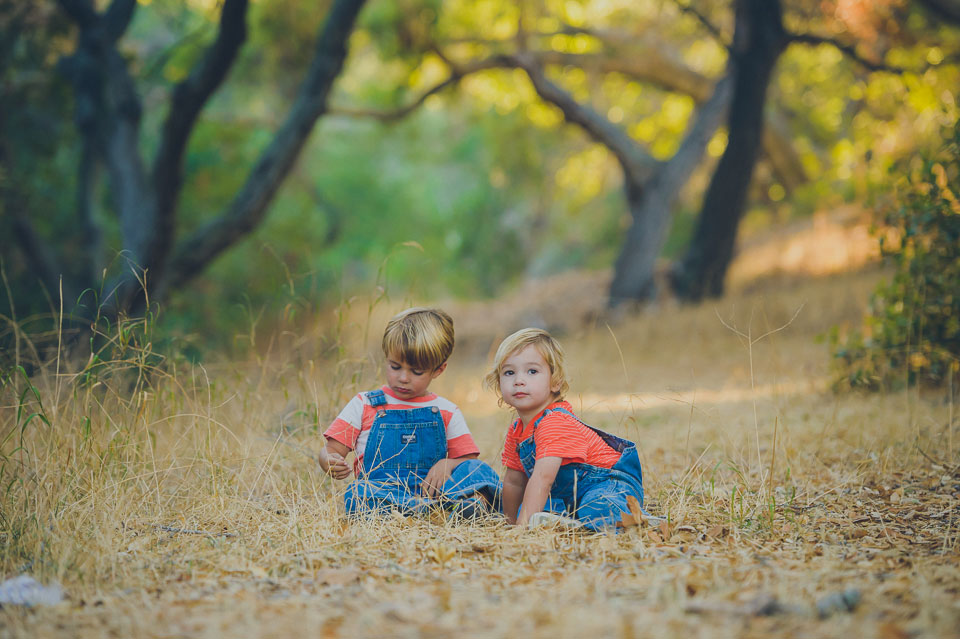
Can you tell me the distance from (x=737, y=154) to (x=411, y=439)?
8253 millimetres

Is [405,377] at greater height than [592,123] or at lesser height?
lesser

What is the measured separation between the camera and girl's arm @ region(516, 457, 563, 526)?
2.89 metres

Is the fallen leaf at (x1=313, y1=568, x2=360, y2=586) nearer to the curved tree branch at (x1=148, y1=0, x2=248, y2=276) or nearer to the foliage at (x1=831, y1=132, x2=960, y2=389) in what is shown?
the foliage at (x1=831, y1=132, x2=960, y2=389)

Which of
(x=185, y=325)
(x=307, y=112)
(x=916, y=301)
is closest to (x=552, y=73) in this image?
(x=307, y=112)

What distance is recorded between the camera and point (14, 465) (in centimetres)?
340

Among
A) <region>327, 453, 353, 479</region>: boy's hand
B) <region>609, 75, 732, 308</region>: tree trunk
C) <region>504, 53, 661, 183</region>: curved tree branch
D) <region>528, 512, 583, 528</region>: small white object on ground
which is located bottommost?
Result: <region>528, 512, 583, 528</region>: small white object on ground

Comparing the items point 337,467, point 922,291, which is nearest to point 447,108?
point 922,291

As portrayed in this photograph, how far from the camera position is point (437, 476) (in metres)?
3.19

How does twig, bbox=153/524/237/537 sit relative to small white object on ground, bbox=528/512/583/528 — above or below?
below

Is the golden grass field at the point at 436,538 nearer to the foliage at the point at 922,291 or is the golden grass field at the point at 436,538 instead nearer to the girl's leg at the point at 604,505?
the girl's leg at the point at 604,505

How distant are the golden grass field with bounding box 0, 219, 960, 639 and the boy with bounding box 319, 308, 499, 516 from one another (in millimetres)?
131

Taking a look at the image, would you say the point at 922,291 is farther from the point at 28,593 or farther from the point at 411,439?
the point at 28,593

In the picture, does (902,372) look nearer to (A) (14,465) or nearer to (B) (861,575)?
(B) (861,575)

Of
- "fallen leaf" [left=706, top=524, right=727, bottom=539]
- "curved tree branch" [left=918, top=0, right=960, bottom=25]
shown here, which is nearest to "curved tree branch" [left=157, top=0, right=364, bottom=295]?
"fallen leaf" [left=706, top=524, right=727, bottom=539]
